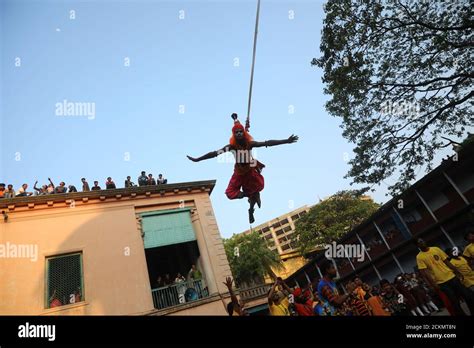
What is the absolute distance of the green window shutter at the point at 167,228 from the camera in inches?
579

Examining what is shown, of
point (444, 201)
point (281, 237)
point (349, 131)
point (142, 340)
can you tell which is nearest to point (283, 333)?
point (142, 340)

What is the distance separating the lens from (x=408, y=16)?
34.6ft

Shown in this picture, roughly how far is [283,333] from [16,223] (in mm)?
13823

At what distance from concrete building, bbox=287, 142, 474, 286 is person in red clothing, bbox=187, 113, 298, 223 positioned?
961 cm

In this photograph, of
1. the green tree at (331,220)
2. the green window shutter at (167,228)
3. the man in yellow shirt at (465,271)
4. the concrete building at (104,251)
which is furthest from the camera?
the green tree at (331,220)

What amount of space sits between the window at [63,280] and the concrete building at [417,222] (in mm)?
13936

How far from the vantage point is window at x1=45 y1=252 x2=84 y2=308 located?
1219cm

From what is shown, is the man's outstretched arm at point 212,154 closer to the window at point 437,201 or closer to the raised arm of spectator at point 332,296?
the raised arm of spectator at point 332,296

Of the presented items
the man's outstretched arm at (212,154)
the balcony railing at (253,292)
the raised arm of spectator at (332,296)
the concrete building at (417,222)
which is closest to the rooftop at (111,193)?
the balcony railing at (253,292)

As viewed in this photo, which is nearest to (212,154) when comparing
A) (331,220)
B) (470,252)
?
(470,252)

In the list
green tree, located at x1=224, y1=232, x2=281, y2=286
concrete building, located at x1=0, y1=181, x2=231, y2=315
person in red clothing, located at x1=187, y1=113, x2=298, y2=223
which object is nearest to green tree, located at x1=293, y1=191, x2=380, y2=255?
green tree, located at x1=224, y1=232, x2=281, y2=286

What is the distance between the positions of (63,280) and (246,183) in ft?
31.0

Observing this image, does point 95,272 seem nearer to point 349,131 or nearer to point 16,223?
point 16,223

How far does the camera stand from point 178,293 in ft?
46.8
